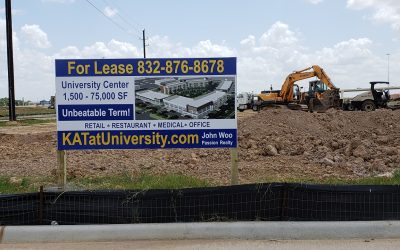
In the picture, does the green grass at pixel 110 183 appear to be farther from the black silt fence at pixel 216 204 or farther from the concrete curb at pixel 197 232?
the concrete curb at pixel 197 232

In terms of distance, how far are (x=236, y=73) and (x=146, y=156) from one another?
6.95 m

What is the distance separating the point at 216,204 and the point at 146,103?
1922mm

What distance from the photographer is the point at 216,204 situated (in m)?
6.52

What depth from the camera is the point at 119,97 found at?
24.4 feet

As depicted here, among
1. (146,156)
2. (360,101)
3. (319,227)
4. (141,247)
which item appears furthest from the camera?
(360,101)

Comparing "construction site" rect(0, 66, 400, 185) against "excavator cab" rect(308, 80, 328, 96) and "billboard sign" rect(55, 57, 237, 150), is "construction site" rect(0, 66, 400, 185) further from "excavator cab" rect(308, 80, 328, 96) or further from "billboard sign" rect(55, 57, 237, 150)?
"excavator cab" rect(308, 80, 328, 96)

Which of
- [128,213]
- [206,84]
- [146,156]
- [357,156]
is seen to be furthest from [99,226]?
[357,156]

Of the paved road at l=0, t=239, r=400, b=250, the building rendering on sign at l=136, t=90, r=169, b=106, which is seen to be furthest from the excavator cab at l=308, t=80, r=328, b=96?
the paved road at l=0, t=239, r=400, b=250

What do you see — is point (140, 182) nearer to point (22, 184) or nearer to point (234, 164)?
point (22, 184)

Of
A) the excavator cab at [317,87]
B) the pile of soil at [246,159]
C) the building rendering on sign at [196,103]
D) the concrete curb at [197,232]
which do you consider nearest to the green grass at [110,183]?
the pile of soil at [246,159]

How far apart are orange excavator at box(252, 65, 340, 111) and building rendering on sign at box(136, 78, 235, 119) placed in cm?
2951

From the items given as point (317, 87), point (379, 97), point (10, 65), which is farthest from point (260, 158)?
point (379, 97)

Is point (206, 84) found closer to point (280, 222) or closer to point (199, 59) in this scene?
point (199, 59)

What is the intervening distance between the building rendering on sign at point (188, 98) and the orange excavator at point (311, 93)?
29.5 m
